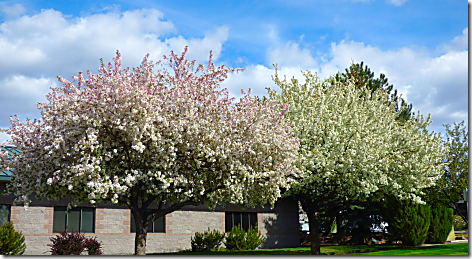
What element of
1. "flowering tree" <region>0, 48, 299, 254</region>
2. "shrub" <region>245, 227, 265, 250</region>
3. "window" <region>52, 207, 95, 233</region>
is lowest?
"shrub" <region>245, 227, 265, 250</region>

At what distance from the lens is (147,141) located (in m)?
14.5

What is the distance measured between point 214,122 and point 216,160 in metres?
1.48

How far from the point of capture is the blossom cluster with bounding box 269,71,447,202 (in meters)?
20.6

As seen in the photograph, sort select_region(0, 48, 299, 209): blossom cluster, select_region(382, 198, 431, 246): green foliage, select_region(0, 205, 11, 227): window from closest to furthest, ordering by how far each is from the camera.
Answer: select_region(0, 48, 299, 209): blossom cluster, select_region(0, 205, 11, 227): window, select_region(382, 198, 431, 246): green foliage

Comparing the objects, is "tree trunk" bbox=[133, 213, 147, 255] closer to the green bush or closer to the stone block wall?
the green bush

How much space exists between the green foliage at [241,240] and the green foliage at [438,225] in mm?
12251

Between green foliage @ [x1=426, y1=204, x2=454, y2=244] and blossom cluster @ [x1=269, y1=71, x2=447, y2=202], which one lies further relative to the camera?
green foliage @ [x1=426, y1=204, x2=454, y2=244]

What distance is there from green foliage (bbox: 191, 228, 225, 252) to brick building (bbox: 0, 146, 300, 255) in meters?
0.59

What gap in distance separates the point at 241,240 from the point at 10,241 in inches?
561

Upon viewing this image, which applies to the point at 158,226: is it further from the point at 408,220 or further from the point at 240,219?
the point at 408,220

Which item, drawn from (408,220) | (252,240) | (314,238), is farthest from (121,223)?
(408,220)

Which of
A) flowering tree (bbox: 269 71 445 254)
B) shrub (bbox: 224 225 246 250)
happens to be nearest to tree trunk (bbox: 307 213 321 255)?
flowering tree (bbox: 269 71 445 254)

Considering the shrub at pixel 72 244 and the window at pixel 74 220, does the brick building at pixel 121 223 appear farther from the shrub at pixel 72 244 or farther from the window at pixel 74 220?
the shrub at pixel 72 244

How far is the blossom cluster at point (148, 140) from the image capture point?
1352 centimetres
